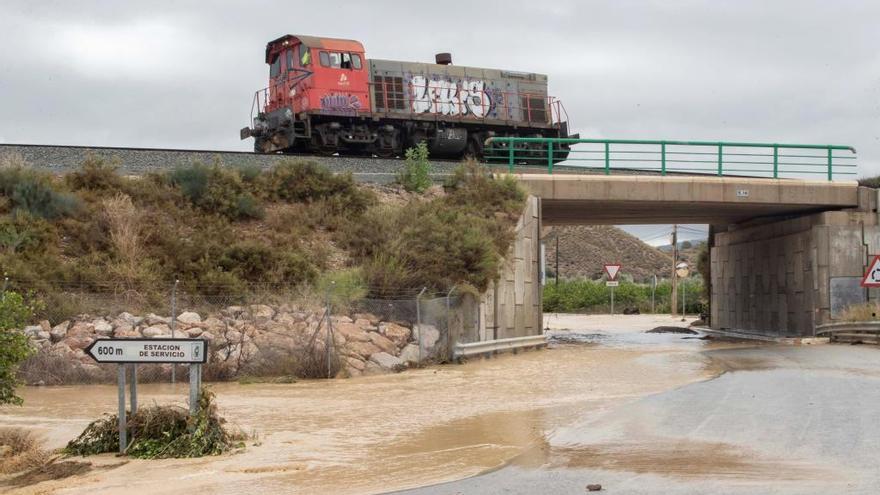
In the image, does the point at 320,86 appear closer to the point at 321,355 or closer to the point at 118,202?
the point at 118,202

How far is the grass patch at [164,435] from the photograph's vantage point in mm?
12039

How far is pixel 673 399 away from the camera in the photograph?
1547 cm

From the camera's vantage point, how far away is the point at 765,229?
3562cm

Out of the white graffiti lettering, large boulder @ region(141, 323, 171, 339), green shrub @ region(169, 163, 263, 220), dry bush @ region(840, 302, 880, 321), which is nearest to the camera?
large boulder @ region(141, 323, 171, 339)

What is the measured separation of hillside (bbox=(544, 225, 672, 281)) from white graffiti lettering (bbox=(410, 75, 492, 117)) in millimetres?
74575

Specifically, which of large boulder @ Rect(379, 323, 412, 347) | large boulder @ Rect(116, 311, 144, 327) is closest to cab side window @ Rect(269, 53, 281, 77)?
large boulder @ Rect(379, 323, 412, 347)

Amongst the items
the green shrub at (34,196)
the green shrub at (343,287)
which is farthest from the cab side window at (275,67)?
the green shrub at (343,287)

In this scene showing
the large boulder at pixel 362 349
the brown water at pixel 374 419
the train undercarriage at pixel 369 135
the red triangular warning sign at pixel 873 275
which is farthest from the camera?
the train undercarriage at pixel 369 135

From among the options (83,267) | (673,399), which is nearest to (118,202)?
(83,267)

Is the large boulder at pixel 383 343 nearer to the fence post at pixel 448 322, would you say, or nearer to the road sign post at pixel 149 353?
the fence post at pixel 448 322

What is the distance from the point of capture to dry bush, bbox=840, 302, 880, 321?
28359 mm

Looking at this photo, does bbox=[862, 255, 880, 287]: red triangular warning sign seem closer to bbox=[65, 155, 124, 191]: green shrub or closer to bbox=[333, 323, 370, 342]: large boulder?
bbox=[333, 323, 370, 342]: large boulder

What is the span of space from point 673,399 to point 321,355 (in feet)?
24.7

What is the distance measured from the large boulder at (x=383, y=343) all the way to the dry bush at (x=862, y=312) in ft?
45.6
